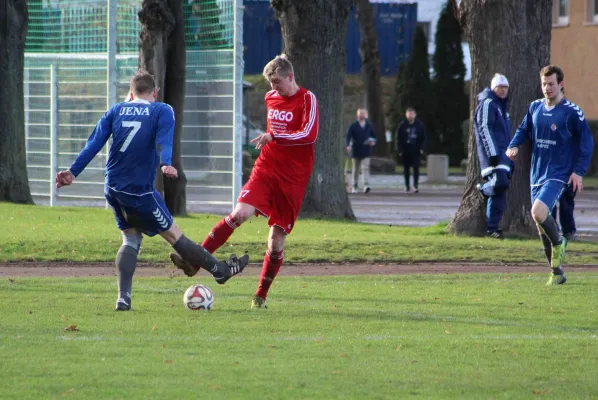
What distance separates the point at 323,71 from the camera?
19594mm

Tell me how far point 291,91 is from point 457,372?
332 cm

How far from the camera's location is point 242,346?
26.1 ft

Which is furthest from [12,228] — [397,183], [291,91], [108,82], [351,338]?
[397,183]

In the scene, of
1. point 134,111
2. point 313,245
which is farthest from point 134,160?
point 313,245

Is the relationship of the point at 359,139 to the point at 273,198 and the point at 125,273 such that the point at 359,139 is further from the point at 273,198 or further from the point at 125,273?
the point at 125,273

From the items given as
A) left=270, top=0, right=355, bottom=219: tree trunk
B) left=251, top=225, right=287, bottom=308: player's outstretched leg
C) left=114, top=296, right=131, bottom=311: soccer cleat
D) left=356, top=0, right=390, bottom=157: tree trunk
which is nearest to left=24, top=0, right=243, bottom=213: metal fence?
left=270, top=0, right=355, bottom=219: tree trunk

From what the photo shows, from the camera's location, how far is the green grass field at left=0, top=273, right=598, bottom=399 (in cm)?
665

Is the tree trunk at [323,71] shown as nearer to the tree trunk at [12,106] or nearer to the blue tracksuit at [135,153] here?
the tree trunk at [12,106]

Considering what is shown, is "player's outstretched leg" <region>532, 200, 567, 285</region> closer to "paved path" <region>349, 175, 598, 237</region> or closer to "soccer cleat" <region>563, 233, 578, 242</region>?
"soccer cleat" <region>563, 233, 578, 242</region>

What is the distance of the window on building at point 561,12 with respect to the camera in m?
42.2

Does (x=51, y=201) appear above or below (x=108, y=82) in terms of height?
below

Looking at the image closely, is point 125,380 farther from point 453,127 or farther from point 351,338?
point 453,127

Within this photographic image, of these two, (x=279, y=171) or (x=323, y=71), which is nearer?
(x=279, y=171)

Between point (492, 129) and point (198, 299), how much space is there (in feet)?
24.4
